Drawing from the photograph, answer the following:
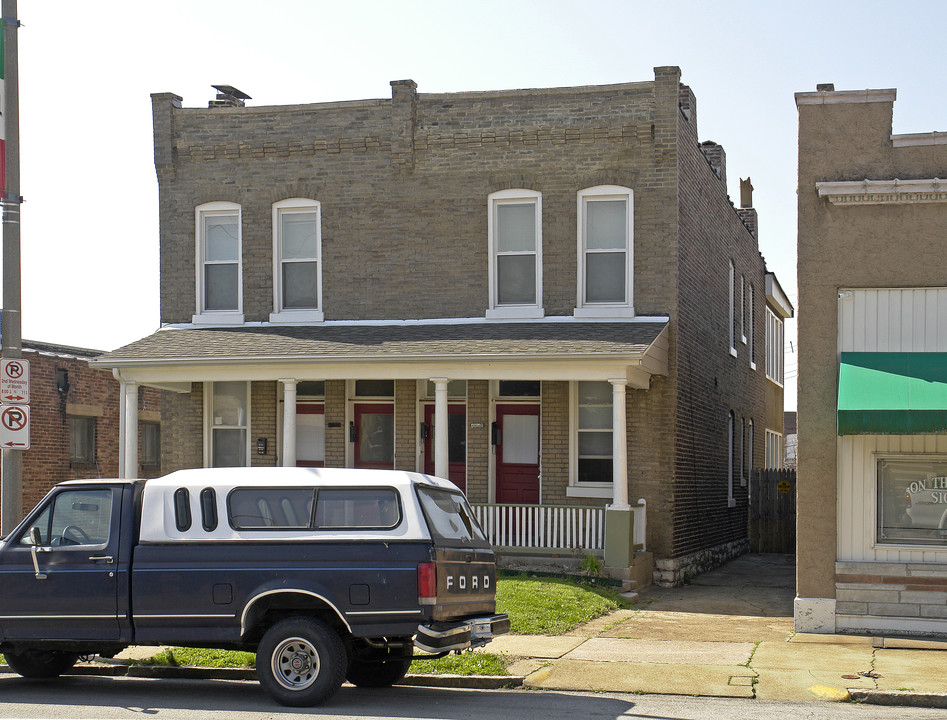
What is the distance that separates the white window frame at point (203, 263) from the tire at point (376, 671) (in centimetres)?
1095

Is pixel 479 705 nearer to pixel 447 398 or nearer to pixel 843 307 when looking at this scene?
pixel 843 307

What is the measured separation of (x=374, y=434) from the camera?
20.1 m

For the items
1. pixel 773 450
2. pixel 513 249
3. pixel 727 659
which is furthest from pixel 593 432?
pixel 773 450

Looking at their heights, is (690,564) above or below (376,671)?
below

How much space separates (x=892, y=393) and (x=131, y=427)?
12.3 m

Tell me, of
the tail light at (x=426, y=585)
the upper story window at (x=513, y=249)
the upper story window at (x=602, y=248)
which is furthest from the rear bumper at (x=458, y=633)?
the upper story window at (x=513, y=249)

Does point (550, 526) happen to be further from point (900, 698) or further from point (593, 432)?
point (900, 698)

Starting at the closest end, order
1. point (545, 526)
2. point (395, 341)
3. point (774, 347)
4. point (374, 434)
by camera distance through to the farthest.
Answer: point (545, 526)
point (395, 341)
point (374, 434)
point (774, 347)

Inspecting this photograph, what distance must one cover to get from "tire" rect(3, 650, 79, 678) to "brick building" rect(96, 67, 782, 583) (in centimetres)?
765

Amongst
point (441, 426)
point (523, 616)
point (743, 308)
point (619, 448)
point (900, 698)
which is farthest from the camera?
point (743, 308)

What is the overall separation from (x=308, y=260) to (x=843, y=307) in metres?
9.98

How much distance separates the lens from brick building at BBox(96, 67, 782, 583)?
18.3 m

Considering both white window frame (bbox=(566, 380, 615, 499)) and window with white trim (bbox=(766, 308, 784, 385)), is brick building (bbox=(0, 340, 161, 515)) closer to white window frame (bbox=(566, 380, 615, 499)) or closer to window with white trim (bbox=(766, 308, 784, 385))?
white window frame (bbox=(566, 380, 615, 499))

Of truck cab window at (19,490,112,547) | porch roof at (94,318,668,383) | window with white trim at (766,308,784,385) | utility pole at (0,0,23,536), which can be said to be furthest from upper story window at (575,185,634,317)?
window with white trim at (766,308,784,385)
